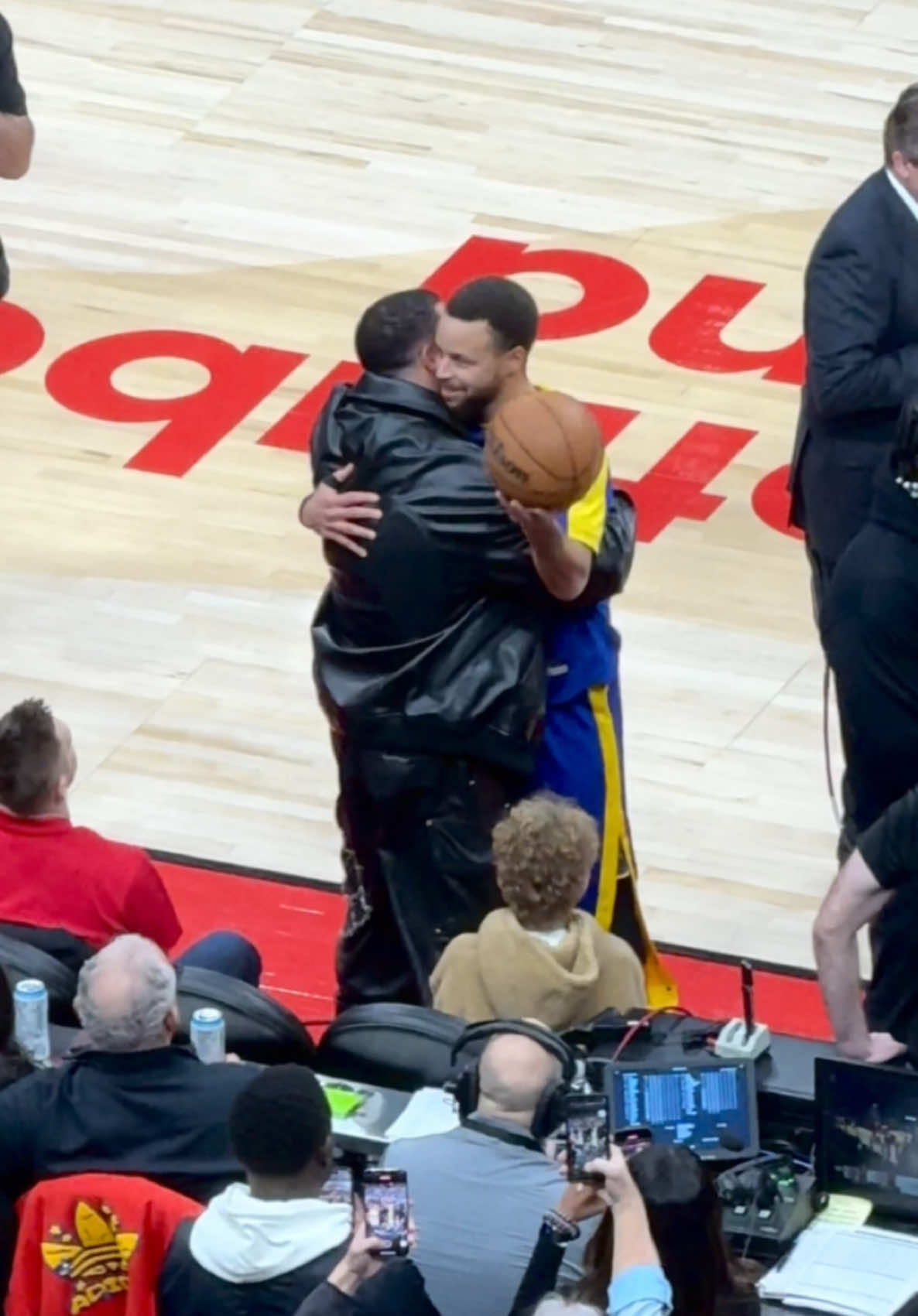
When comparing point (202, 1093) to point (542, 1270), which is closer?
point (542, 1270)

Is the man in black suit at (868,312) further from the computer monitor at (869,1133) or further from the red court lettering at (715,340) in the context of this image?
the red court lettering at (715,340)

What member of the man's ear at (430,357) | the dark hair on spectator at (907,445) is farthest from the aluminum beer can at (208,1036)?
the dark hair on spectator at (907,445)

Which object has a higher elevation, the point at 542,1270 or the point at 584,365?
the point at 542,1270

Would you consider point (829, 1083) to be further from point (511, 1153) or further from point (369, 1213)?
point (369, 1213)

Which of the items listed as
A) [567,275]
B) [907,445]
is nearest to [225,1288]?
[907,445]

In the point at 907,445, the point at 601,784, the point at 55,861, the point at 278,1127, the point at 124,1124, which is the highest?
the point at 907,445

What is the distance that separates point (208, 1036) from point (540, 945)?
56 cm

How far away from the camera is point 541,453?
4.57m

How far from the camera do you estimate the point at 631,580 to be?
7203 mm

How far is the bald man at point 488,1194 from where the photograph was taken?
375 centimetres

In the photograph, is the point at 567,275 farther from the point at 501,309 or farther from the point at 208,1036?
the point at 208,1036

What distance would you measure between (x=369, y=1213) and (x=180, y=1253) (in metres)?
0.38

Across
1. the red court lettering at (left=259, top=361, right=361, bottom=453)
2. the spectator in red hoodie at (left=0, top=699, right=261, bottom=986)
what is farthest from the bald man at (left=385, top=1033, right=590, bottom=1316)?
the red court lettering at (left=259, top=361, right=361, bottom=453)

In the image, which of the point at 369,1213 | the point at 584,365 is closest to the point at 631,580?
the point at 584,365
